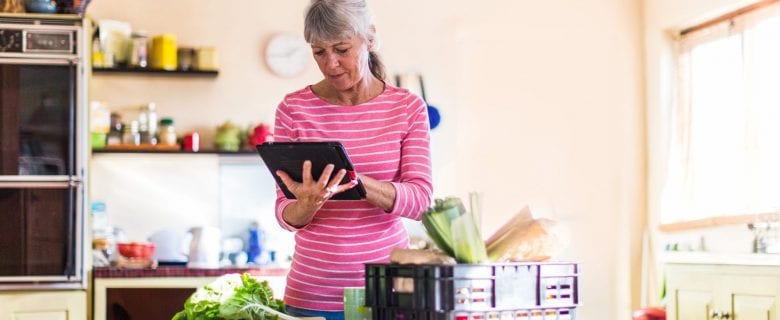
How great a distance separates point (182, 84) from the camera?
247 inches

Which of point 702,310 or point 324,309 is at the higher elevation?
point 324,309

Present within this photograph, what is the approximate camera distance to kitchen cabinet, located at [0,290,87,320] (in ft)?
17.7

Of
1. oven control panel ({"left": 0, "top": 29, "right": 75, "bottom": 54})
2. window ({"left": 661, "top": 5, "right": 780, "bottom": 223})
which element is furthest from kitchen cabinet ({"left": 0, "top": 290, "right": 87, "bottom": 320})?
window ({"left": 661, "top": 5, "right": 780, "bottom": 223})

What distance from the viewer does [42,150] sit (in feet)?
18.1

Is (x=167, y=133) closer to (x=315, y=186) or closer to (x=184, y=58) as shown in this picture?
(x=184, y=58)

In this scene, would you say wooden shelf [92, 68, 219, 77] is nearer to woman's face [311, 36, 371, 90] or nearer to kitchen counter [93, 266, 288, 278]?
kitchen counter [93, 266, 288, 278]

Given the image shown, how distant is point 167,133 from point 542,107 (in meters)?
2.27

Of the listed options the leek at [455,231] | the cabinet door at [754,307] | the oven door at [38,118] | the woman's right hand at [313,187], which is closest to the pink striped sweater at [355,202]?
the woman's right hand at [313,187]

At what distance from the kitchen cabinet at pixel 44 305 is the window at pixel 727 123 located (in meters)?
3.40

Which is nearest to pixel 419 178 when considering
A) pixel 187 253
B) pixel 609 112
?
pixel 187 253

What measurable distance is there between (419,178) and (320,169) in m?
0.32

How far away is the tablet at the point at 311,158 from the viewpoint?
2.01m

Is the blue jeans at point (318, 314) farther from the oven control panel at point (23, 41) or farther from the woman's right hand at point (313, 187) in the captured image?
the oven control panel at point (23, 41)

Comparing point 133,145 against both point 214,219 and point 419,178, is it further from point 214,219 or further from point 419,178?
point 419,178
